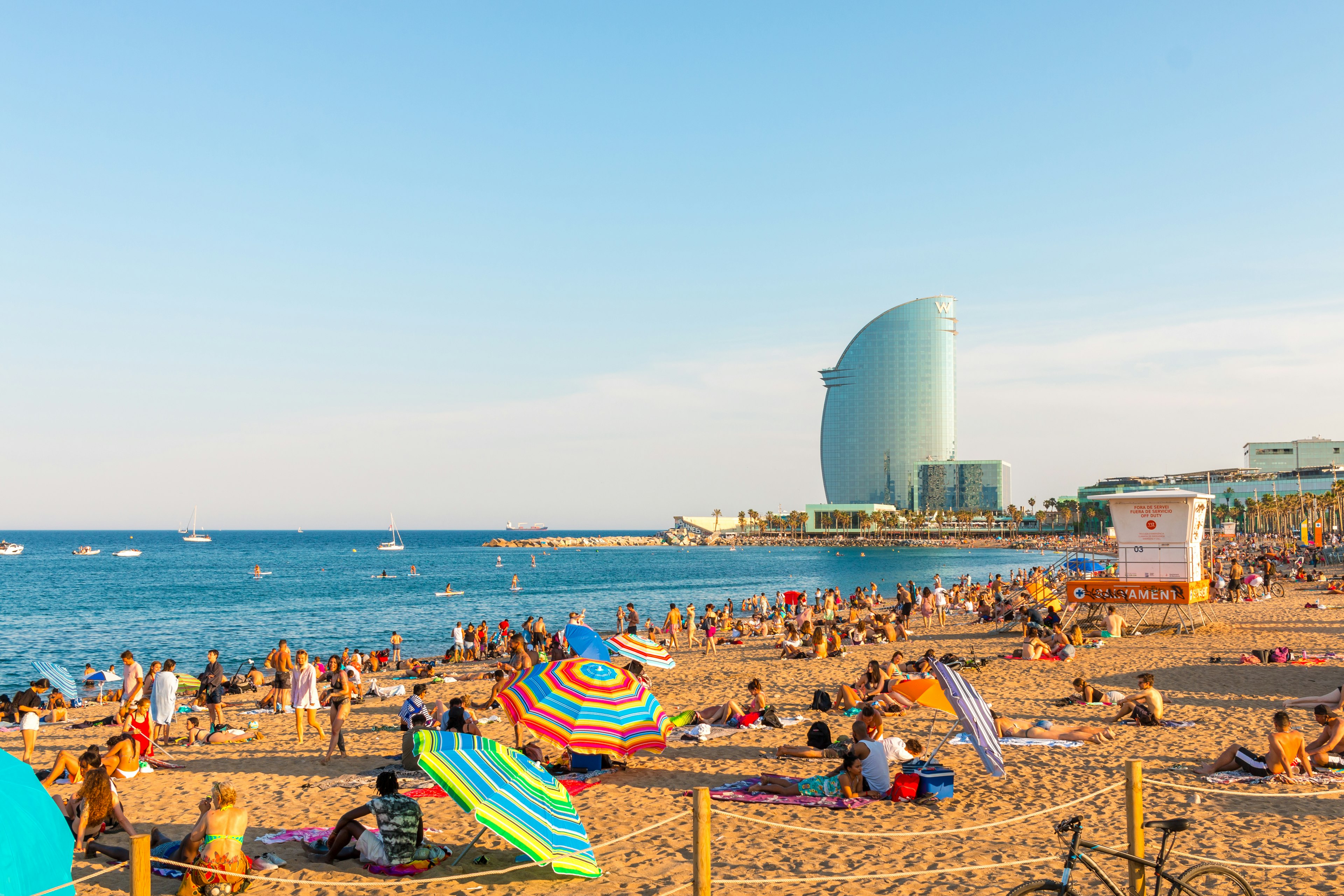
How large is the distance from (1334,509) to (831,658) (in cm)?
9173

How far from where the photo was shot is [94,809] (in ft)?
25.2

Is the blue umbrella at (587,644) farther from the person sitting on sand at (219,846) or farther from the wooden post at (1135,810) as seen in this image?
the wooden post at (1135,810)

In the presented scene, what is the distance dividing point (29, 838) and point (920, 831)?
6600 mm

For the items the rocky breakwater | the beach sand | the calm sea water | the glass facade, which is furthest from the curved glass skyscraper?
the beach sand

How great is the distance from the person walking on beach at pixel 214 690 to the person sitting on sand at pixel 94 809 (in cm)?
545

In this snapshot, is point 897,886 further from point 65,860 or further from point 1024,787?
point 65,860

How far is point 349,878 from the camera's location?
700 centimetres

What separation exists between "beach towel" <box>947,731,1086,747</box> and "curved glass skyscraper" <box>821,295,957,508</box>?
573ft

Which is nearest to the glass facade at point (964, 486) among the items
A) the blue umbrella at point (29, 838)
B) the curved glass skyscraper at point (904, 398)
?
the curved glass skyscraper at point (904, 398)

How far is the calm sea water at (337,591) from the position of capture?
34.2 metres

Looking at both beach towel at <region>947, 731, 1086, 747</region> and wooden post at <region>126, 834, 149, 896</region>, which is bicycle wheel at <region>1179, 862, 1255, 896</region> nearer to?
beach towel at <region>947, 731, 1086, 747</region>

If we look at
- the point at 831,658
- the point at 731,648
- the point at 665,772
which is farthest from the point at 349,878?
the point at 731,648

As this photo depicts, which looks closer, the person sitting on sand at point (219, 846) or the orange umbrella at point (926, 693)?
the person sitting on sand at point (219, 846)

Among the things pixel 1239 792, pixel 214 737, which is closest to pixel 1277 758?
pixel 1239 792
